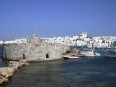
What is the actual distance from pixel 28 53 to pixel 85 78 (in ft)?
52.7

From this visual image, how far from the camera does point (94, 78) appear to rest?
25797 mm

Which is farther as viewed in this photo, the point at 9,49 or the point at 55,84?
the point at 9,49

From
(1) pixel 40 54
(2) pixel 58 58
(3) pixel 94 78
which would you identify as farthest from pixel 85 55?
(3) pixel 94 78

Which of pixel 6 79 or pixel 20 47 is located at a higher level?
pixel 20 47

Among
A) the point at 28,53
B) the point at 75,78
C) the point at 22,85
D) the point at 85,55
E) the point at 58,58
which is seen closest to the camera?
the point at 22,85

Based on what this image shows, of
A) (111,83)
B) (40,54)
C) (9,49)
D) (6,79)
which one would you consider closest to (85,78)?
(111,83)

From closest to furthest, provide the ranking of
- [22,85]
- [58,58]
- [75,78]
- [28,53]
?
1. [22,85]
2. [75,78]
3. [28,53]
4. [58,58]

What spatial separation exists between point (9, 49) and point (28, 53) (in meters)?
3.59

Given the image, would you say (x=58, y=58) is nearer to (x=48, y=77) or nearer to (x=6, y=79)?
(x=48, y=77)

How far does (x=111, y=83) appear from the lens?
23328 millimetres

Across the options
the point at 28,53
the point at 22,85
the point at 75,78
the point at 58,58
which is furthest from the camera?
the point at 58,58

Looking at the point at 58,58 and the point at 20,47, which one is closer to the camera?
the point at 20,47

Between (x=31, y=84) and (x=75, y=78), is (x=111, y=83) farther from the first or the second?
(x=31, y=84)

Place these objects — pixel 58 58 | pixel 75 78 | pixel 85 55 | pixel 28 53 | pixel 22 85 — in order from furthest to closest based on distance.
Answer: pixel 85 55, pixel 58 58, pixel 28 53, pixel 75 78, pixel 22 85
